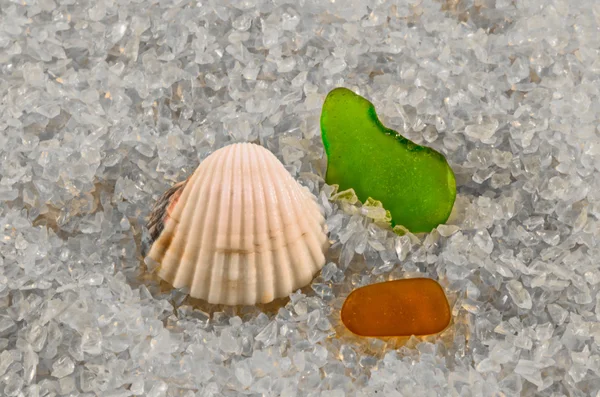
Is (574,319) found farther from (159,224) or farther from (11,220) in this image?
(11,220)

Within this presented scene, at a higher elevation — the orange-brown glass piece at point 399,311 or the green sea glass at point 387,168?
the green sea glass at point 387,168

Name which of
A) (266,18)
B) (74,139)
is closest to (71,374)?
(74,139)

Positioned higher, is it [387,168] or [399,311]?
[387,168]

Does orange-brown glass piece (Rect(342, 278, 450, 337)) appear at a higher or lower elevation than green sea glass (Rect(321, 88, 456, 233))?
lower

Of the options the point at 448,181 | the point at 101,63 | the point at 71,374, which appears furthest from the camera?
the point at 101,63
